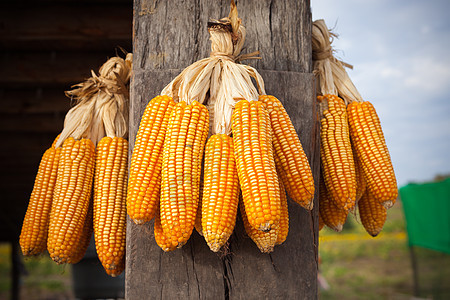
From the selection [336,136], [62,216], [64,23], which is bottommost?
[62,216]

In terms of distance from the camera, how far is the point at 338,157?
1924 millimetres

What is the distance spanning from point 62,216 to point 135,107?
68 cm

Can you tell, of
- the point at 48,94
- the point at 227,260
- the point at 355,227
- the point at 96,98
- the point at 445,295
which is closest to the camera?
the point at 227,260

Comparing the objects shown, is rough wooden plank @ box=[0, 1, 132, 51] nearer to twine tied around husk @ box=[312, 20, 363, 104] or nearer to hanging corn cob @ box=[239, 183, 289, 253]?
twine tied around husk @ box=[312, 20, 363, 104]

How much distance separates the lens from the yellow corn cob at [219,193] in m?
1.38

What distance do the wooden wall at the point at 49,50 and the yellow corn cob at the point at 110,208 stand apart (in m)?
1.17

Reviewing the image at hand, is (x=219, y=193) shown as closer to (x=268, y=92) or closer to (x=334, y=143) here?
(x=268, y=92)

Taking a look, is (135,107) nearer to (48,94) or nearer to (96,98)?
(96,98)

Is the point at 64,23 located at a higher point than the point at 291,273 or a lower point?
higher

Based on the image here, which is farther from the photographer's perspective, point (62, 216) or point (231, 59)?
point (62, 216)

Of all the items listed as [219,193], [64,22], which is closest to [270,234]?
[219,193]

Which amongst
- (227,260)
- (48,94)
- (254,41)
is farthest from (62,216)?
(48,94)

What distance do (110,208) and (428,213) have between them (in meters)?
7.56

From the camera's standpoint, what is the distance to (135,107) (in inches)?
73.2
